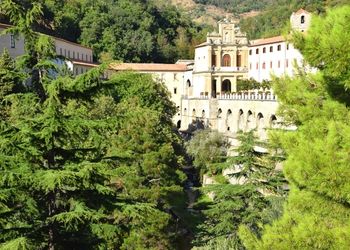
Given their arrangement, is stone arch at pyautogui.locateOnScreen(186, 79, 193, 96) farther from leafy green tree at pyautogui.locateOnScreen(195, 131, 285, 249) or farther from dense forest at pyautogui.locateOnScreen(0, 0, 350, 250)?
dense forest at pyautogui.locateOnScreen(0, 0, 350, 250)

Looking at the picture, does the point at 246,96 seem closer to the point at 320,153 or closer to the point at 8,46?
the point at 8,46

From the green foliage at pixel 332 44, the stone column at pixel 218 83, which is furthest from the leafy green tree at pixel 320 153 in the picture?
the stone column at pixel 218 83

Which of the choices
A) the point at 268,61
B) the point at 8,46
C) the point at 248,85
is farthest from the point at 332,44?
the point at 268,61

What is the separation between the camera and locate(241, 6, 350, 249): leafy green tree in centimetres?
693

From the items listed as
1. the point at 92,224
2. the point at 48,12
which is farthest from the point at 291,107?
the point at 48,12

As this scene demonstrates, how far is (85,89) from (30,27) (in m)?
1.66

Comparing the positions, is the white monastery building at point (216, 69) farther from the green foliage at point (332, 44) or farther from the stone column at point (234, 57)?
the green foliage at point (332, 44)

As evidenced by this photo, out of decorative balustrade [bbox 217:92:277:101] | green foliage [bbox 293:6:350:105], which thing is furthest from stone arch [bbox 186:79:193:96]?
green foliage [bbox 293:6:350:105]

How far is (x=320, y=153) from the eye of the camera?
7293 millimetres

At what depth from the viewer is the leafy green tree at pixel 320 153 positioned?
693cm

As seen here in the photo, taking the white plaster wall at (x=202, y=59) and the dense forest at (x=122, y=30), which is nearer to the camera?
the white plaster wall at (x=202, y=59)

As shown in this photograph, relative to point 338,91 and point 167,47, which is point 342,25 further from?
point 167,47

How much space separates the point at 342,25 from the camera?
6828mm

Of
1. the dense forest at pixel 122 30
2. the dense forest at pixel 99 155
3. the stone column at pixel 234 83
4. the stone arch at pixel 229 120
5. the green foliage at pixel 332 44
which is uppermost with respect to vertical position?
the dense forest at pixel 122 30
